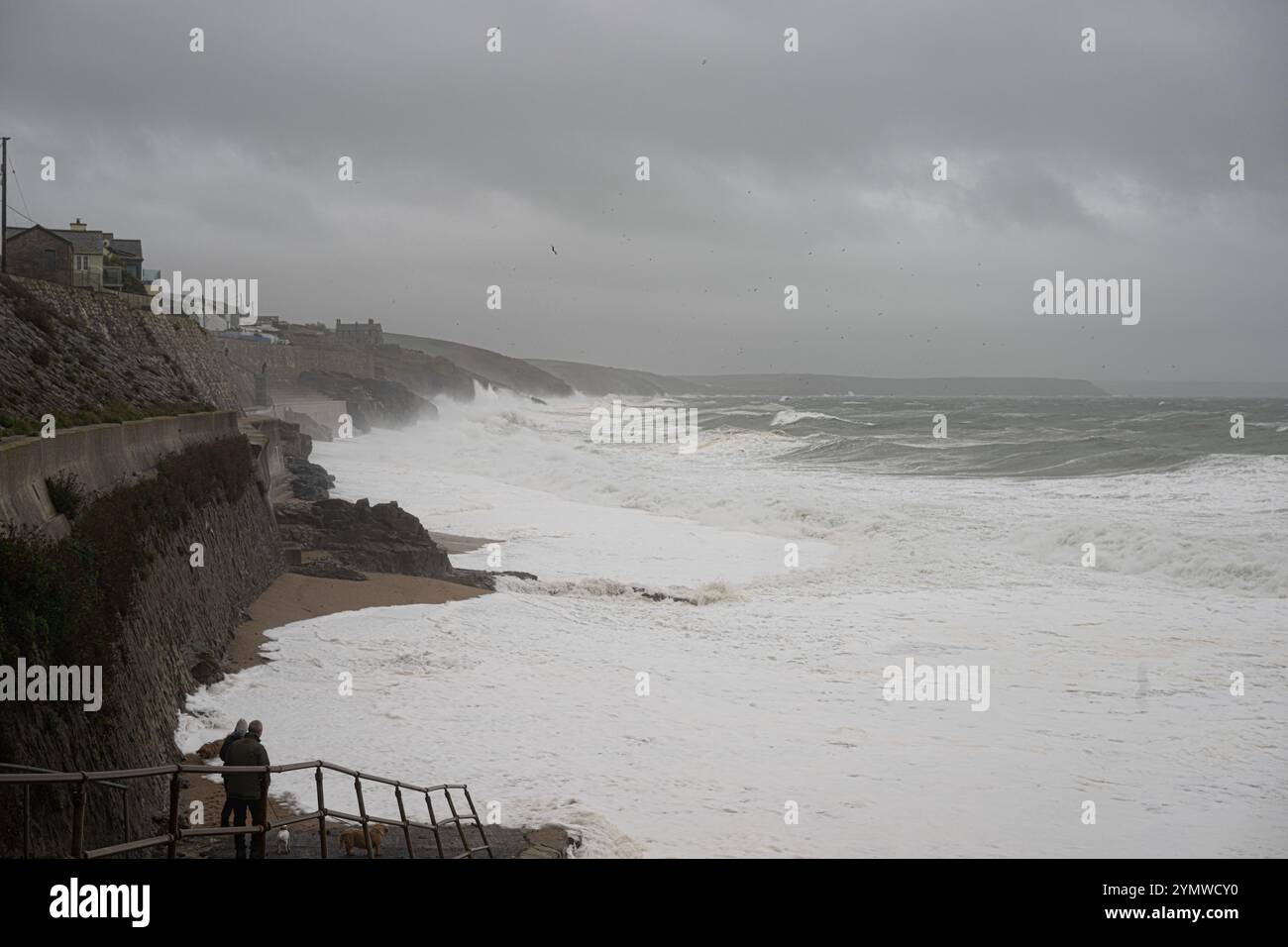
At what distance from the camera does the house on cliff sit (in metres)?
32.6

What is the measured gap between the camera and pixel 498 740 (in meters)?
11.8

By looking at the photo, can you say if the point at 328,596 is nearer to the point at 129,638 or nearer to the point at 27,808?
the point at 129,638

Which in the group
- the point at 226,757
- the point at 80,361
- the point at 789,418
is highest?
the point at 789,418

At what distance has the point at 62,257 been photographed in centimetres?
3322

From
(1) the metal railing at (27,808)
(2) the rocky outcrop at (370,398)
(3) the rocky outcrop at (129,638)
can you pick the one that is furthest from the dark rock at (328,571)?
(2) the rocky outcrop at (370,398)

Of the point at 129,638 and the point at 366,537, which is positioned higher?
the point at 366,537

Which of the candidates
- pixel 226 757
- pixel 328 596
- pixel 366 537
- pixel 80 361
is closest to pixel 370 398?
pixel 366 537

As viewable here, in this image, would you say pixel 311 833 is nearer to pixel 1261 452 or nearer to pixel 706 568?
pixel 706 568

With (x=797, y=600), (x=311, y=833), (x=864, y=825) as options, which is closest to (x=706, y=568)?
(x=797, y=600)

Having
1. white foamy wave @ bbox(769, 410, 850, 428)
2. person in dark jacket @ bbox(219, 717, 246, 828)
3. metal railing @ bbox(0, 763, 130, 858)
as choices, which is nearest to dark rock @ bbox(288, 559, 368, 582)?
person in dark jacket @ bbox(219, 717, 246, 828)

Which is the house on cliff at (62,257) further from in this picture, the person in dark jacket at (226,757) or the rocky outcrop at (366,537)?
the person in dark jacket at (226,757)

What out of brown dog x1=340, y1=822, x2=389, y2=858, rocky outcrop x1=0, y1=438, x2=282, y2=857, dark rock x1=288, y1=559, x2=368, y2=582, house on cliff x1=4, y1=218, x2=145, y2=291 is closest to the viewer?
rocky outcrop x1=0, y1=438, x2=282, y2=857

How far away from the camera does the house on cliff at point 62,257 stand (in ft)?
107

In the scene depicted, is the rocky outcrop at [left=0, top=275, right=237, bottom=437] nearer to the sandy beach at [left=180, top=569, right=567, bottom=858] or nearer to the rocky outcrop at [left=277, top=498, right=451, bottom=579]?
the rocky outcrop at [left=277, top=498, right=451, bottom=579]
